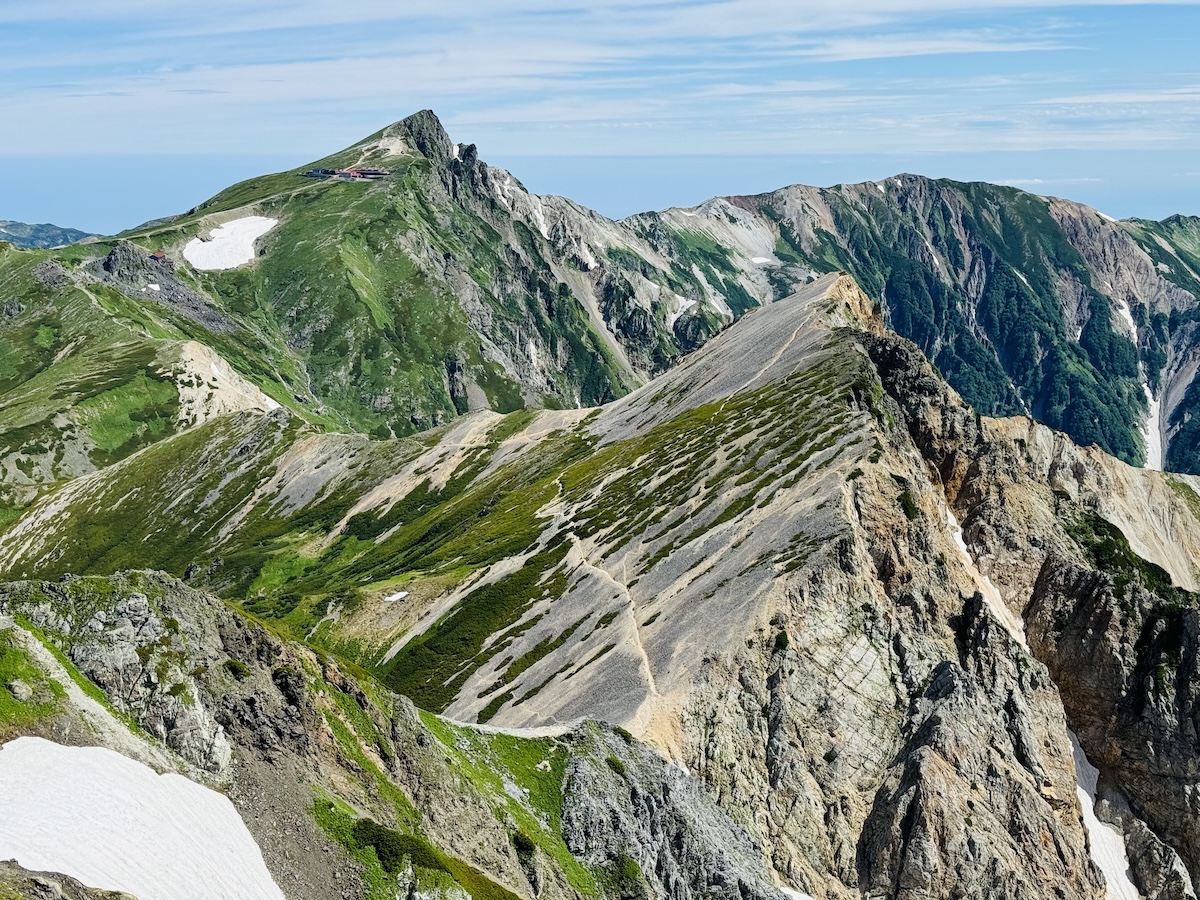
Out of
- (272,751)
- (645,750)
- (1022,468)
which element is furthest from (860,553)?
(272,751)

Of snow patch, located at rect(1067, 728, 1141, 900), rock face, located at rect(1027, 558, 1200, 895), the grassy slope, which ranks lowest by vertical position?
snow patch, located at rect(1067, 728, 1141, 900)

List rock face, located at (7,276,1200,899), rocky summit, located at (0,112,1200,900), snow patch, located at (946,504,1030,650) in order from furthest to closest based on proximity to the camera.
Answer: snow patch, located at (946,504,1030,650) → rock face, located at (7,276,1200,899) → rocky summit, located at (0,112,1200,900)

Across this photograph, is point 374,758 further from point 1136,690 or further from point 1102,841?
point 1136,690

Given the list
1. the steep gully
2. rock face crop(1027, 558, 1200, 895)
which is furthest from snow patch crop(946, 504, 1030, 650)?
rock face crop(1027, 558, 1200, 895)

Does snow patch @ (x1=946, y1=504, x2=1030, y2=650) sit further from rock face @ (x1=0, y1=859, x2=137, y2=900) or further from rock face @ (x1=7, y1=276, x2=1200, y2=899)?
rock face @ (x1=0, y1=859, x2=137, y2=900)

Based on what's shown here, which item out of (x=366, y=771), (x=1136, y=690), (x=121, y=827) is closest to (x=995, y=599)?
(x=1136, y=690)

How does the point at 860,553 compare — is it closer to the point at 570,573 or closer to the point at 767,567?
the point at 767,567

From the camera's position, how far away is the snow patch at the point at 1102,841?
329 feet

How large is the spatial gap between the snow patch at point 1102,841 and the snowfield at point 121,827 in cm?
7894

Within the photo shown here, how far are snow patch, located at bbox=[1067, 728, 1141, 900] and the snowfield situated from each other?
7894 cm

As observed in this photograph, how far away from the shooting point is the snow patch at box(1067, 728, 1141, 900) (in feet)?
329

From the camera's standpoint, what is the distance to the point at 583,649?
114m

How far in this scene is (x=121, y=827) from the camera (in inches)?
1900

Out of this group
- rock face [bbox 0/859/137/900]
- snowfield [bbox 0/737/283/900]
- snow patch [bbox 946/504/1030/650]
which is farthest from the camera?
snow patch [bbox 946/504/1030/650]
